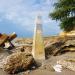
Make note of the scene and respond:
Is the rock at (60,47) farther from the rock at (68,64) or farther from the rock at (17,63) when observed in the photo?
the rock at (17,63)

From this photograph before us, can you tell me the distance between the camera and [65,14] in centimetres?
2088

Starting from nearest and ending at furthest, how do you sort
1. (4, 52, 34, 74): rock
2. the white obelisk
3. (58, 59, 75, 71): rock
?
1. (4, 52, 34, 74): rock
2. (58, 59, 75, 71): rock
3. the white obelisk

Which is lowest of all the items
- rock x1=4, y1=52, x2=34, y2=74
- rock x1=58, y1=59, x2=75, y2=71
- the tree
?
rock x1=58, y1=59, x2=75, y2=71

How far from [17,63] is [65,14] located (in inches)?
299

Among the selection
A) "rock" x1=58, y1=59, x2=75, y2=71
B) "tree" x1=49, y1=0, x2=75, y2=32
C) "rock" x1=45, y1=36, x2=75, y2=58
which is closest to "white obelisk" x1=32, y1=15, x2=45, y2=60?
"rock" x1=45, y1=36, x2=75, y2=58

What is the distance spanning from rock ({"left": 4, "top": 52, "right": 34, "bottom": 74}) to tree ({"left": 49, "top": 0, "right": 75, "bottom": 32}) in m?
6.72

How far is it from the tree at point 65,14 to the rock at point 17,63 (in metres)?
6.72

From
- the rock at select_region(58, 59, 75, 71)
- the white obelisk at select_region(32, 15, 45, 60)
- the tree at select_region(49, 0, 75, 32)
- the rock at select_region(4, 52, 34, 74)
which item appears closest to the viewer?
the rock at select_region(4, 52, 34, 74)

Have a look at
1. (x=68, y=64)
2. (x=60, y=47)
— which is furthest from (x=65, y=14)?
(x=68, y=64)

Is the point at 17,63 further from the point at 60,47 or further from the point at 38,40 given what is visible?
the point at 60,47

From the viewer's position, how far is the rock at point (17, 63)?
14.5 metres

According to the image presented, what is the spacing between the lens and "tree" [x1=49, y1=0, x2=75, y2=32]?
20.5 meters

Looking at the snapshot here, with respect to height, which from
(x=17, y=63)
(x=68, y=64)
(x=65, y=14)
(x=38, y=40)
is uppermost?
(x=65, y=14)

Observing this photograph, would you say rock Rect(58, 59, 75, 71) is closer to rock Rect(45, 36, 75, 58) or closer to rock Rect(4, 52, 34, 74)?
rock Rect(4, 52, 34, 74)
